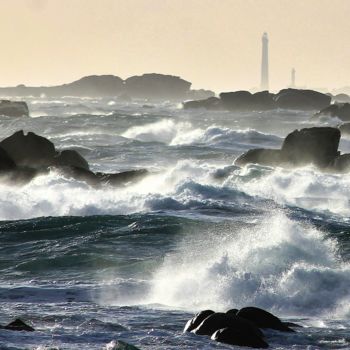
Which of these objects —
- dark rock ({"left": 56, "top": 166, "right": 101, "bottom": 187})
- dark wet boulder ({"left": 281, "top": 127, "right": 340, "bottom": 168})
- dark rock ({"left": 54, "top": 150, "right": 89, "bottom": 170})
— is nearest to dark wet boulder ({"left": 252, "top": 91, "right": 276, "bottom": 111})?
dark wet boulder ({"left": 281, "top": 127, "right": 340, "bottom": 168})

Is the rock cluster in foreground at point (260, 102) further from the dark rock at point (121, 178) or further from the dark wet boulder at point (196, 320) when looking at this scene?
the dark wet boulder at point (196, 320)

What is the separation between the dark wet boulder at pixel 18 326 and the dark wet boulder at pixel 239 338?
2.66m

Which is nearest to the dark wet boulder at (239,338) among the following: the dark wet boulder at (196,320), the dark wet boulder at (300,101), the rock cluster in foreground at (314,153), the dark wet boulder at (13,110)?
the dark wet boulder at (196,320)

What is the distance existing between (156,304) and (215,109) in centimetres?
11878

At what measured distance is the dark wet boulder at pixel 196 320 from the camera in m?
14.2

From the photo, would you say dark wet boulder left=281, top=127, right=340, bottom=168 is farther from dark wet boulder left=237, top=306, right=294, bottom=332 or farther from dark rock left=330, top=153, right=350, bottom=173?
dark wet boulder left=237, top=306, right=294, bottom=332

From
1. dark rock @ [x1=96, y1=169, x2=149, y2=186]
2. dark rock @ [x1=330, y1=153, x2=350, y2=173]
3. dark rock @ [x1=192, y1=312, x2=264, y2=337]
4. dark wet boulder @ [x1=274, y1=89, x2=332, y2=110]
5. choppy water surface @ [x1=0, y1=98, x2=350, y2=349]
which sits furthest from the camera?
dark wet boulder @ [x1=274, y1=89, x2=332, y2=110]

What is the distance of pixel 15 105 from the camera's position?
328 ft

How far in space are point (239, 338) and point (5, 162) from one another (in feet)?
73.3

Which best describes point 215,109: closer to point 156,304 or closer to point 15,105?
point 15,105

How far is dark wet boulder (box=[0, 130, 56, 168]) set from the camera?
119 ft

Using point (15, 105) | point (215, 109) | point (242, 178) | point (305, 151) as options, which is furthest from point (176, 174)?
point (215, 109)

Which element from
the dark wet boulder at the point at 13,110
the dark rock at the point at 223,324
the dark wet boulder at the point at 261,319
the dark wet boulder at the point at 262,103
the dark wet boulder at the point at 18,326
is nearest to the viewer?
the dark rock at the point at 223,324

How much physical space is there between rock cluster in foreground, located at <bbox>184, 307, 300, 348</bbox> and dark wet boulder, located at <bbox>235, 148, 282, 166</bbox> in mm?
27313
